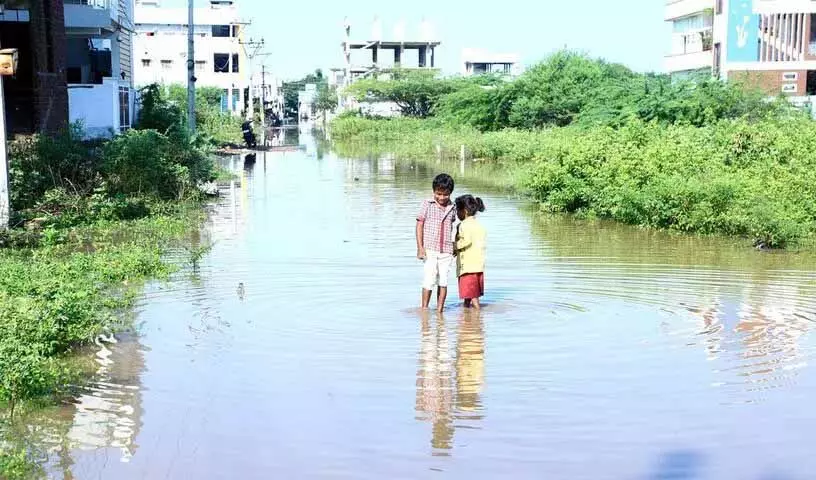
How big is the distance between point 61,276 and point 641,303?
6.21 m

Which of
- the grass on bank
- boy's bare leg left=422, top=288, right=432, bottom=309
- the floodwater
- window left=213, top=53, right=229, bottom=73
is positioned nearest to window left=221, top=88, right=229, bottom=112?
window left=213, top=53, right=229, bottom=73

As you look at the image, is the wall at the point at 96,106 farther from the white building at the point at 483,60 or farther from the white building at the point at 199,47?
the white building at the point at 483,60

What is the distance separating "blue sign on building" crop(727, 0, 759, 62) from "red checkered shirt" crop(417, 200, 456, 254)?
3979 cm

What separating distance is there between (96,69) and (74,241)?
677 inches

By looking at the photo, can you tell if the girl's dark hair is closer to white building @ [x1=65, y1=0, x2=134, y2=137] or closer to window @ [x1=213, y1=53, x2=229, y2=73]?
white building @ [x1=65, y1=0, x2=134, y2=137]

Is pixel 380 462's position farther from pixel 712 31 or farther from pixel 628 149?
pixel 712 31

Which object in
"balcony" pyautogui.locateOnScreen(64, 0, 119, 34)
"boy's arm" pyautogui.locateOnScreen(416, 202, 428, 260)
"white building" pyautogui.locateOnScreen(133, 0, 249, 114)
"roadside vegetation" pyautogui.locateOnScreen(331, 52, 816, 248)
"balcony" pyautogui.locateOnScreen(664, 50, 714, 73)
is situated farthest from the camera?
"white building" pyautogui.locateOnScreen(133, 0, 249, 114)

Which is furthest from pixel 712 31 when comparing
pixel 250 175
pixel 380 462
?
pixel 380 462

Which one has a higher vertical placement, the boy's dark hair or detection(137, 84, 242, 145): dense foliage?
detection(137, 84, 242, 145): dense foliage

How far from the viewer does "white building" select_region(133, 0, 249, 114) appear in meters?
79.2

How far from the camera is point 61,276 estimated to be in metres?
11.1

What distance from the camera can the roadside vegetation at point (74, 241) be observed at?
301 inches

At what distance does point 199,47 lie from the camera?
260 feet

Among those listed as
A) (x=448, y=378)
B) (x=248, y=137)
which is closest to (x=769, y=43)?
(x=248, y=137)
